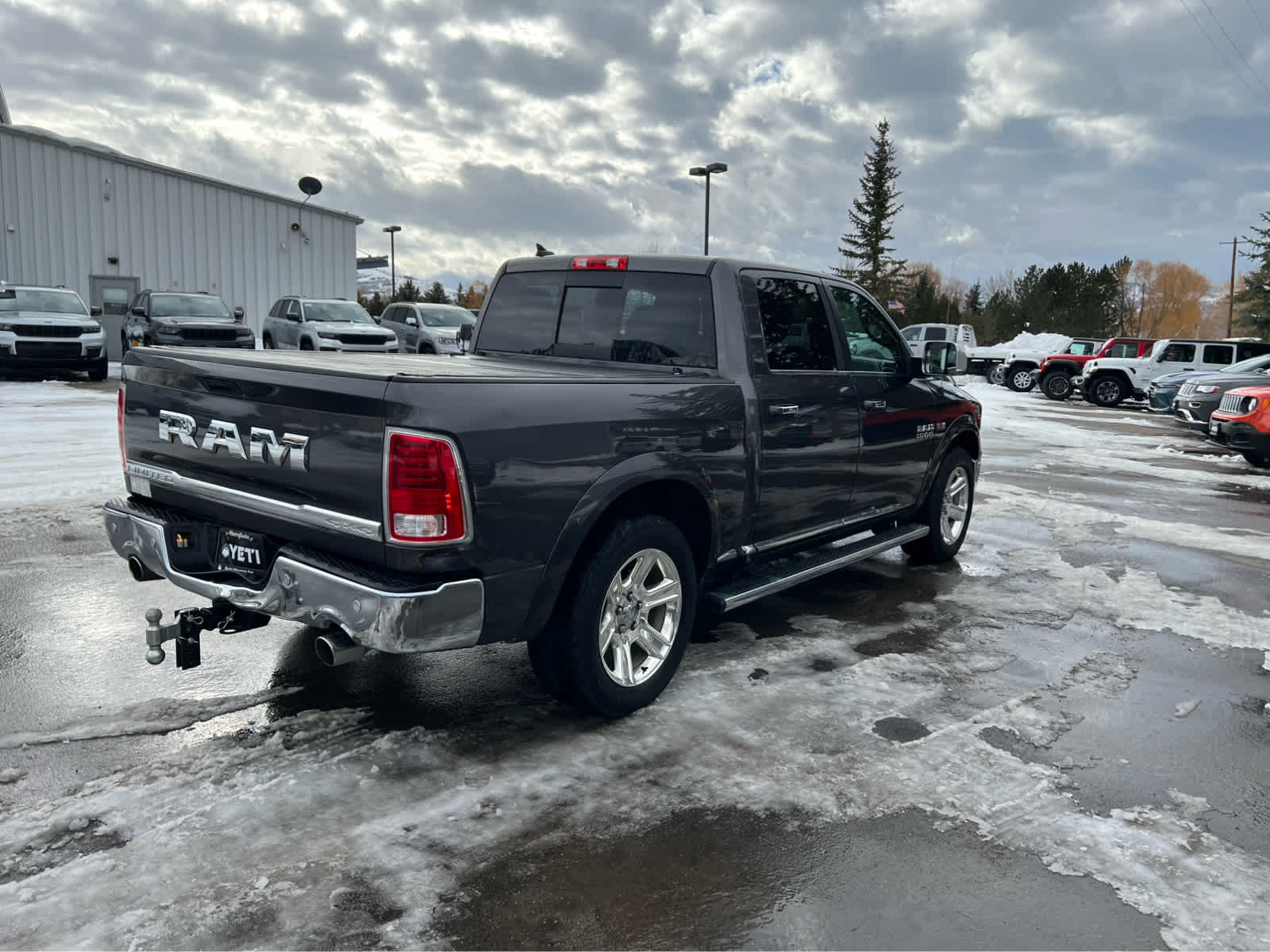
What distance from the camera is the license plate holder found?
3.43 m

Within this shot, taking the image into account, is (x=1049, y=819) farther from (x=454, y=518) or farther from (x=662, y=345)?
(x=662, y=345)

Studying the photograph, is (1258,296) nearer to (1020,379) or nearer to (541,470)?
(1020,379)

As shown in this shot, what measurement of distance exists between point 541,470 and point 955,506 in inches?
174

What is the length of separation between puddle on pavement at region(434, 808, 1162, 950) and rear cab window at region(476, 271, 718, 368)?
7.15ft

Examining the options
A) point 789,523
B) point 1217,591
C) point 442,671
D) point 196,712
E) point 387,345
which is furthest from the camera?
point 387,345

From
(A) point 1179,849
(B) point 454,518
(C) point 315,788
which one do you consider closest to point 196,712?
(C) point 315,788

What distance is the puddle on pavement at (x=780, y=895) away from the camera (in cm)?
257

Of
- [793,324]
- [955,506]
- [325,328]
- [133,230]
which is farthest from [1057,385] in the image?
[133,230]

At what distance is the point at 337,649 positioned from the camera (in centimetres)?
313

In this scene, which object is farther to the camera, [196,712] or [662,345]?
[662,345]

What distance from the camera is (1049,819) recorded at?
3.22 meters

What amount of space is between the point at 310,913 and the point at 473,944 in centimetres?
46

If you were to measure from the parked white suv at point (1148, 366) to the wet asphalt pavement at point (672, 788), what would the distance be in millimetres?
20730

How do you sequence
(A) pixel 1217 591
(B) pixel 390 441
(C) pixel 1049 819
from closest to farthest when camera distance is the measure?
(B) pixel 390 441
(C) pixel 1049 819
(A) pixel 1217 591
